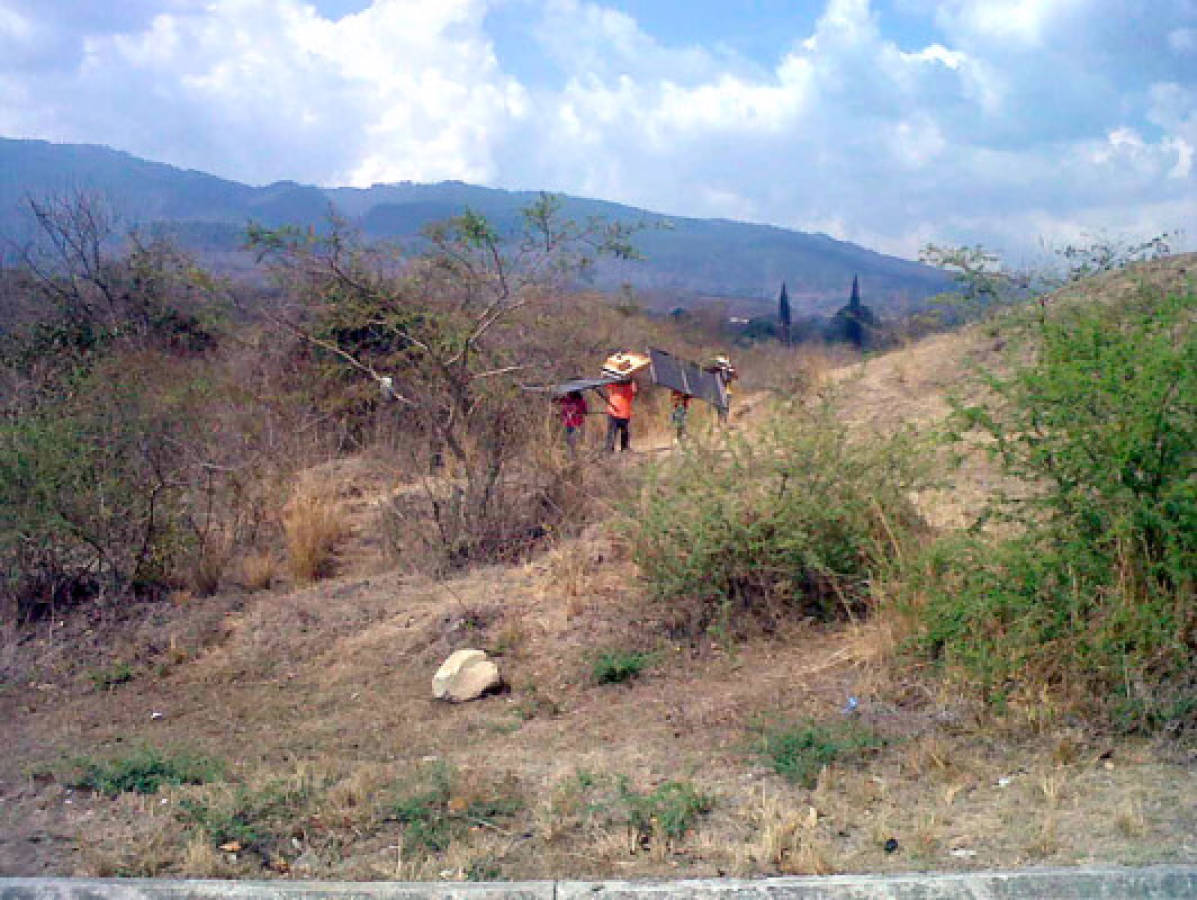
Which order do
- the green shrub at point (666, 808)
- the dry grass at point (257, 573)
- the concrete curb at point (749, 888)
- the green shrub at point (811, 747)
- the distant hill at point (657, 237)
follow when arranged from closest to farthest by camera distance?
1. the concrete curb at point (749, 888)
2. the green shrub at point (666, 808)
3. the green shrub at point (811, 747)
4. the dry grass at point (257, 573)
5. the distant hill at point (657, 237)

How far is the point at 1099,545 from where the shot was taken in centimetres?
574

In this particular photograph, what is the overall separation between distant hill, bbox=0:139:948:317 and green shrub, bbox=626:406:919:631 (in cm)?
1713

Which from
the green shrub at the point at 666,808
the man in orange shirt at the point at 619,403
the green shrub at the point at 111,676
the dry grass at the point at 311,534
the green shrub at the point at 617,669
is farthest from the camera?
the man in orange shirt at the point at 619,403

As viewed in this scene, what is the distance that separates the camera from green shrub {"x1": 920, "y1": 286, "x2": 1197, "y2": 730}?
17.9ft

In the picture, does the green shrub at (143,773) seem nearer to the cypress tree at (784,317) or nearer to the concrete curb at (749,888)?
the concrete curb at (749,888)

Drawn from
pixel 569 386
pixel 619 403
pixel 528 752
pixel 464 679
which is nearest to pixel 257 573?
pixel 464 679

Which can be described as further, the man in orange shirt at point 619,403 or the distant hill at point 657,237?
the distant hill at point 657,237

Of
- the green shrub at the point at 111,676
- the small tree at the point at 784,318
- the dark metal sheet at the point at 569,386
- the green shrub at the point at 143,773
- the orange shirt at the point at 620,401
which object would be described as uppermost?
the small tree at the point at 784,318

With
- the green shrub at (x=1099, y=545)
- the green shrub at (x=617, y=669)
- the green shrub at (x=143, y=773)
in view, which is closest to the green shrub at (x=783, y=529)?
the green shrub at (x=617, y=669)

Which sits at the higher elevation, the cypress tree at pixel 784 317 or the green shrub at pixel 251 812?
the cypress tree at pixel 784 317

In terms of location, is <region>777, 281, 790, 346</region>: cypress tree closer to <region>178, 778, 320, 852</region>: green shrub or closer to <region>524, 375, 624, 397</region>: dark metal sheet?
<region>524, 375, 624, 397</region>: dark metal sheet

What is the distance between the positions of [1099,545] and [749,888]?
272 cm

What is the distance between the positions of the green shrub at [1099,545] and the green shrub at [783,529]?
1.11 m

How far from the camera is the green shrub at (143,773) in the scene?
5617mm
